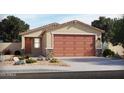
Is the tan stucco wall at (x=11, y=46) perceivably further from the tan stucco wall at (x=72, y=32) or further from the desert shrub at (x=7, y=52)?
the tan stucco wall at (x=72, y=32)

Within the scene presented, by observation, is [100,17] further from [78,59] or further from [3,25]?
[3,25]

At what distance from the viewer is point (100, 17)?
1847 cm

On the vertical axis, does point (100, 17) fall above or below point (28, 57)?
above

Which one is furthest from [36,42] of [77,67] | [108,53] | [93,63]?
[108,53]

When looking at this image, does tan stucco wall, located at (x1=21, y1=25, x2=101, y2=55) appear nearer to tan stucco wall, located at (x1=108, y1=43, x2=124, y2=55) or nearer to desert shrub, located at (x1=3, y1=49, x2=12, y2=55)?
tan stucco wall, located at (x1=108, y1=43, x2=124, y2=55)

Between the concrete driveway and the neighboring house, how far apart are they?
2.06 ft

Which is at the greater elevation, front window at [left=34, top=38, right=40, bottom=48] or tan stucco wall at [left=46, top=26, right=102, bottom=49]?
tan stucco wall at [left=46, top=26, right=102, bottom=49]

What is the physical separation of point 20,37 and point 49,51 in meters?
2.00

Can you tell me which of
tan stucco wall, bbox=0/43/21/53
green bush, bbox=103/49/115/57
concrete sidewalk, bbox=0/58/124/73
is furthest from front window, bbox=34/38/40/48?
green bush, bbox=103/49/115/57

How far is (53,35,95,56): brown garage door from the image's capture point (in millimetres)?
20644

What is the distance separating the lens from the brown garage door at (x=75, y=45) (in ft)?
67.7

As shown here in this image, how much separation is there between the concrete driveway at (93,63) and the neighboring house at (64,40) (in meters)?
0.63

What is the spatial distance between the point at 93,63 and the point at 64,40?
270 centimetres
